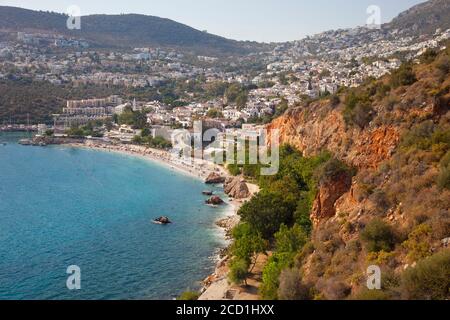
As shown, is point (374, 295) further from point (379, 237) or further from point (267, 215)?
point (267, 215)

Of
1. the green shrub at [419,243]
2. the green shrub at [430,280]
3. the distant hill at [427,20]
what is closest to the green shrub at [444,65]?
the green shrub at [419,243]

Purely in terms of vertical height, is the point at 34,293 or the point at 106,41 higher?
the point at 106,41

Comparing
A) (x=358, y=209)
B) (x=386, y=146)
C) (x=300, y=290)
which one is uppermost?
(x=386, y=146)

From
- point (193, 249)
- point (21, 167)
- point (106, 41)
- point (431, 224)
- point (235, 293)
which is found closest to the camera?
point (431, 224)

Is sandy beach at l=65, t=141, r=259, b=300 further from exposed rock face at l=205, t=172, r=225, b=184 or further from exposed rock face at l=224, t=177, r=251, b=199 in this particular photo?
exposed rock face at l=205, t=172, r=225, b=184
